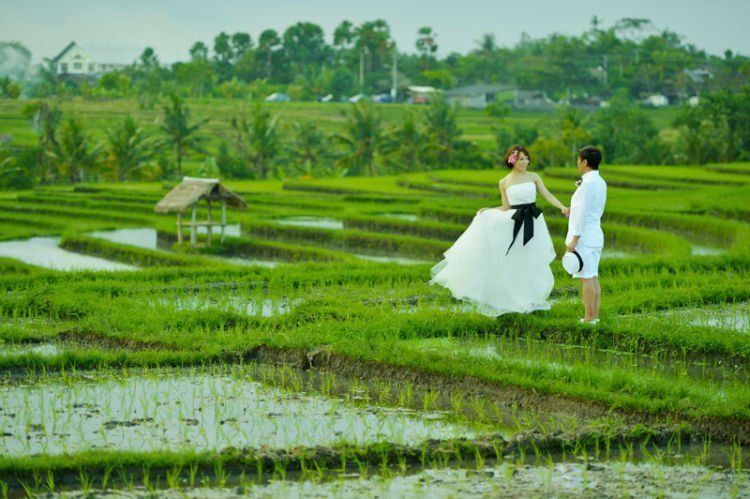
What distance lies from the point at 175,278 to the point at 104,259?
17.7 feet

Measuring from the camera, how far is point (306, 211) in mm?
22656

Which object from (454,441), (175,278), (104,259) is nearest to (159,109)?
(104,259)

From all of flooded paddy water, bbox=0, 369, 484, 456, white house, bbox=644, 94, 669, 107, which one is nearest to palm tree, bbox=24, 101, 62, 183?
flooded paddy water, bbox=0, 369, 484, 456

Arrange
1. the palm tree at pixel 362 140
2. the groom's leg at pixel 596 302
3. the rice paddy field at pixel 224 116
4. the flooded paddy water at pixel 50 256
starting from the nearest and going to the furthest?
1. the groom's leg at pixel 596 302
2. the flooded paddy water at pixel 50 256
3. the palm tree at pixel 362 140
4. the rice paddy field at pixel 224 116

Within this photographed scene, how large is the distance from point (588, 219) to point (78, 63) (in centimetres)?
7381

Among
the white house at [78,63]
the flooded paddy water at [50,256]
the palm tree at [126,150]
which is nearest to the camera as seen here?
the flooded paddy water at [50,256]

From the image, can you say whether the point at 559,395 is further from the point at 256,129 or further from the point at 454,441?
the point at 256,129

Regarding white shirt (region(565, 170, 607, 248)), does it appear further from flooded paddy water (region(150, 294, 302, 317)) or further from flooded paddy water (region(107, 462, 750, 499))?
flooded paddy water (region(107, 462, 750, 499))

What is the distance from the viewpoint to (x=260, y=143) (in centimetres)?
3566

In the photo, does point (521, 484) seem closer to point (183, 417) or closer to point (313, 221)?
point (183, 417)

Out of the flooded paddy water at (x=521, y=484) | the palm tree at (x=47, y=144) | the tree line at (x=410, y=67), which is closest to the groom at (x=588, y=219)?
the flooded paddy water at (x=521, y=484)

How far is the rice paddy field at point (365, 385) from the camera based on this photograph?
4.72 metres

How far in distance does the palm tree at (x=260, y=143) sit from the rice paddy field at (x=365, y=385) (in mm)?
24352

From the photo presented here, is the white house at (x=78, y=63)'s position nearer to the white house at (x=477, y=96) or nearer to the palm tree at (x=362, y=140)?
the white house at (x=477, y=96)
